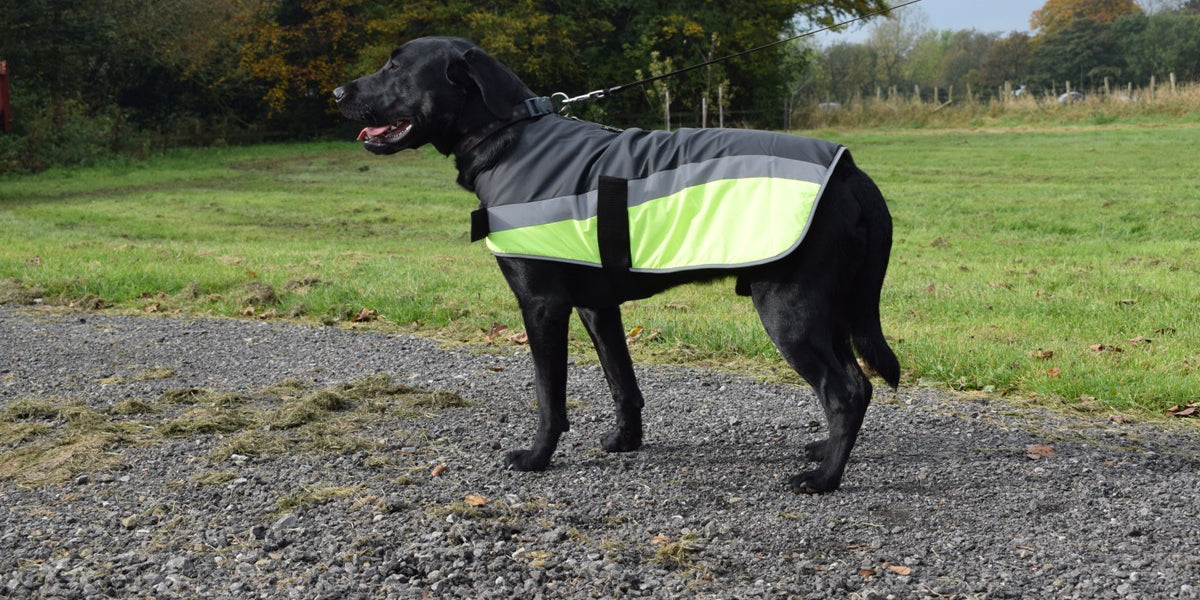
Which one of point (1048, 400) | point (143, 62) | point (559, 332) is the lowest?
point (1048, 400)

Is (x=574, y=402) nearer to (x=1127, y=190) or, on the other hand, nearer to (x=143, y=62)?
(x=1127, y=190)

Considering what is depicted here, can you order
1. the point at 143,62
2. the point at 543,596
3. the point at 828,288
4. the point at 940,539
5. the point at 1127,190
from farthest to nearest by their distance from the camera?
the point at 143,62, the point at 1127,190, the point at 828,288, the point at 940,539, the point at 543,596

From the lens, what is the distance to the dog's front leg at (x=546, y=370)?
4.54 meters

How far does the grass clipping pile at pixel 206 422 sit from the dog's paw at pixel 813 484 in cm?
189

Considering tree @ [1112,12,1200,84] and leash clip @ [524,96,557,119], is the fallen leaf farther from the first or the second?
tree @ [1112,12,1200,84]

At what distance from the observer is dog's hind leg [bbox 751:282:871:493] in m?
4.21

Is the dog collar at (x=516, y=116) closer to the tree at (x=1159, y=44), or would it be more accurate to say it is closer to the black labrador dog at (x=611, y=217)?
the black labrador dog at (x=611, y=217)

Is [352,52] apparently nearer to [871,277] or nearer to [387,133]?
[387,133]

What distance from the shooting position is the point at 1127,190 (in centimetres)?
1705

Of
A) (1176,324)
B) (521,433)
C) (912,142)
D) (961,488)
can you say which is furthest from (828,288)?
(912,142)

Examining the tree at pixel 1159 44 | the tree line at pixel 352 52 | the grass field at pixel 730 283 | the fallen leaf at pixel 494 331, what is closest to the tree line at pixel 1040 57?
the tree at pixel 1159 44

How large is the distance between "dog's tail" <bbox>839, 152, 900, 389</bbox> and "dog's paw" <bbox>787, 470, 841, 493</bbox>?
1.55ft

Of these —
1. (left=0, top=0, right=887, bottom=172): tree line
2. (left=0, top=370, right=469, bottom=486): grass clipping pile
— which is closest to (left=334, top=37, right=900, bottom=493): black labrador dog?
(left=0, top=370, right=469, bottom=486): grass clipping pile

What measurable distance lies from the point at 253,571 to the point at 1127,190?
54.1ft
